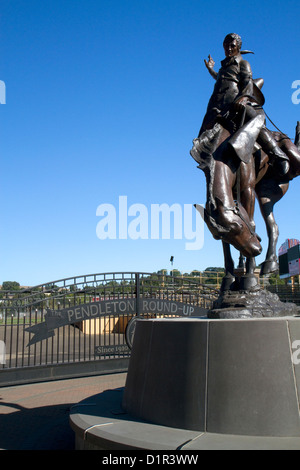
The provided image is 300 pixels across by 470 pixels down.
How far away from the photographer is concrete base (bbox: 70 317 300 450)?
3.28 m

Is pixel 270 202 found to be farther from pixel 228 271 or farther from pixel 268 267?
pixel 228 271

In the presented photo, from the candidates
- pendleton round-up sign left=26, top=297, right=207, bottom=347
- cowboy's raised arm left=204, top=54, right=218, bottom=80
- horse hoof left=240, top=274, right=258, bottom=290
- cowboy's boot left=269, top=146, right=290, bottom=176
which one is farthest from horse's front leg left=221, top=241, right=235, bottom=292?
pendleton round-up sign left=26, top=297, right=207, bottom=347

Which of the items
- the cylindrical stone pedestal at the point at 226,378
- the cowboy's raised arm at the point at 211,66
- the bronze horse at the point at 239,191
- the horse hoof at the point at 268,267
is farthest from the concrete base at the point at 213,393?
the cowboy's raised arm at the point at 211,66

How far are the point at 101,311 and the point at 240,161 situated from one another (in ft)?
22.3

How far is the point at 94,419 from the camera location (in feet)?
12.8

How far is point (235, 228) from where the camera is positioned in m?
4.39

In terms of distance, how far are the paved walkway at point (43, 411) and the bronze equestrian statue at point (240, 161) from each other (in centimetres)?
295

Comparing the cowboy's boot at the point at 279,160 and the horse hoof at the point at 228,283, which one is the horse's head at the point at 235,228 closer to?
the horse hoof at the point at 228,283

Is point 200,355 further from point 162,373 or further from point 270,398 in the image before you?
point 270,398

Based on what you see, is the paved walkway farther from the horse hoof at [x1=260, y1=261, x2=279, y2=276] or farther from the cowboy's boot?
the cowboy's boot

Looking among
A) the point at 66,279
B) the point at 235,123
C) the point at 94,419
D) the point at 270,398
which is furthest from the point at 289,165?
the point at 66,279

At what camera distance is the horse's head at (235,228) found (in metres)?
4.34

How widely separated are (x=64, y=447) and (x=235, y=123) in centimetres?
443

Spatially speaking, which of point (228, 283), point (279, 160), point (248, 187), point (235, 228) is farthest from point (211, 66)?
point (228, 283)
